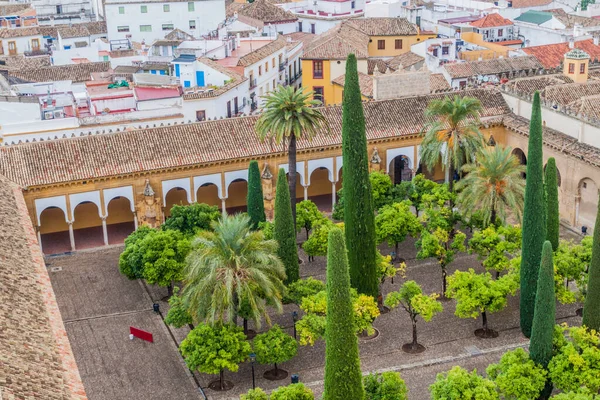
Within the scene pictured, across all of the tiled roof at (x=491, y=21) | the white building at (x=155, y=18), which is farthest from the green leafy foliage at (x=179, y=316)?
the tiled roof at (x=491, y=21)

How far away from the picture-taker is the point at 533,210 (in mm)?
34719

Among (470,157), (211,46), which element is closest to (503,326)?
(470,157)

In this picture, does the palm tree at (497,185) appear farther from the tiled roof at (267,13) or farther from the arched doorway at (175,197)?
the tiled roof at (267,13)

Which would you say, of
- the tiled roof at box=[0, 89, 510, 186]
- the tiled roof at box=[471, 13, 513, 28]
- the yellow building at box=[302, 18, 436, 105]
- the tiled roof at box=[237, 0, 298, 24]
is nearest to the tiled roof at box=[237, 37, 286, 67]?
the yellow building at box=[302, 18, 436, 105]

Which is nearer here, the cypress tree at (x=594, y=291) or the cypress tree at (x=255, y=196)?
the cypress tree at (x=594, y=291)

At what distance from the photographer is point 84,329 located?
38.3m

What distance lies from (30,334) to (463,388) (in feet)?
42.1

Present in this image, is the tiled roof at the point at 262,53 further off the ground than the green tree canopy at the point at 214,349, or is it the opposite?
the tiled roof at the point at 262,53

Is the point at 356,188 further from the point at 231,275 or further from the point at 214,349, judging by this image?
the point at 214,349

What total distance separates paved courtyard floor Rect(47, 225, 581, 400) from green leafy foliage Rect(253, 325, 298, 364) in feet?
3.86

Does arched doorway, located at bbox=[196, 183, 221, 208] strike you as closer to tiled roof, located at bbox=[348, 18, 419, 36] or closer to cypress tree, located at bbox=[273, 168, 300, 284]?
cypress tree, located at bbox=[273, 168, 300, 284]

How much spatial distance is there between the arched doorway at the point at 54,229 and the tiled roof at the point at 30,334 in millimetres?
14838

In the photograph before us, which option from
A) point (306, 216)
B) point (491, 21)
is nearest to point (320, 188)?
point (306, 216)

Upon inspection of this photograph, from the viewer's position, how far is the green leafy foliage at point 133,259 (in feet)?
131
